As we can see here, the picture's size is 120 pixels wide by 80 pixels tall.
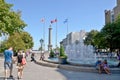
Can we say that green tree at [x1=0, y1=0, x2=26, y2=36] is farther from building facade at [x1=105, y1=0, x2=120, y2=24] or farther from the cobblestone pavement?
building facade at [x1=105, y1=0, x2=120, y2=24]

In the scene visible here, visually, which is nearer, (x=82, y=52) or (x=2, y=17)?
(x=2, y=17)

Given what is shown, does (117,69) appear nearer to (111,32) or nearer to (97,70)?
(97,70)

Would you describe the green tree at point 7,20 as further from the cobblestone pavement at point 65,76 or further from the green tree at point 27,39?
the green tree at point 27,39

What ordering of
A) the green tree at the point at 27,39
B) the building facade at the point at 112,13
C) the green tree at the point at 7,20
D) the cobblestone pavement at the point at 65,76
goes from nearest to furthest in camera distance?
the cobblestone pavement at the point at 65,76
the green tree at the point at 7,20
the building facade at the point at 112,13
the green tree at the point at 27,39

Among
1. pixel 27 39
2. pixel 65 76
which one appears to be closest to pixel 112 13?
pixel 27 39

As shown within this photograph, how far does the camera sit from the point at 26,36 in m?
104

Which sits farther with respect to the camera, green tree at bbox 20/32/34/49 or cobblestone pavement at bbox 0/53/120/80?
green tree at bbox 20/32/34/49

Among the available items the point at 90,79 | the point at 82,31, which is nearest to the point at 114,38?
the point at 90,79

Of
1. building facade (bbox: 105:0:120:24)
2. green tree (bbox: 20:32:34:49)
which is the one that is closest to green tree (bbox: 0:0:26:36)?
building facade (bbox: 105:0:120:24)

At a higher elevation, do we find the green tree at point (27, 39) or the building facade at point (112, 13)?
the building facade at point (112, 13)

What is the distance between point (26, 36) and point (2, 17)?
75.0 m

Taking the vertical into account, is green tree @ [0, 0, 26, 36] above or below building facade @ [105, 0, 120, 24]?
below

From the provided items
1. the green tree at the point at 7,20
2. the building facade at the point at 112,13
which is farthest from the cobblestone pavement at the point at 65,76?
the building facade at the point at 112,13

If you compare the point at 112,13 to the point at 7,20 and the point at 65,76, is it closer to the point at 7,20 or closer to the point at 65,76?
the point at 7,20
